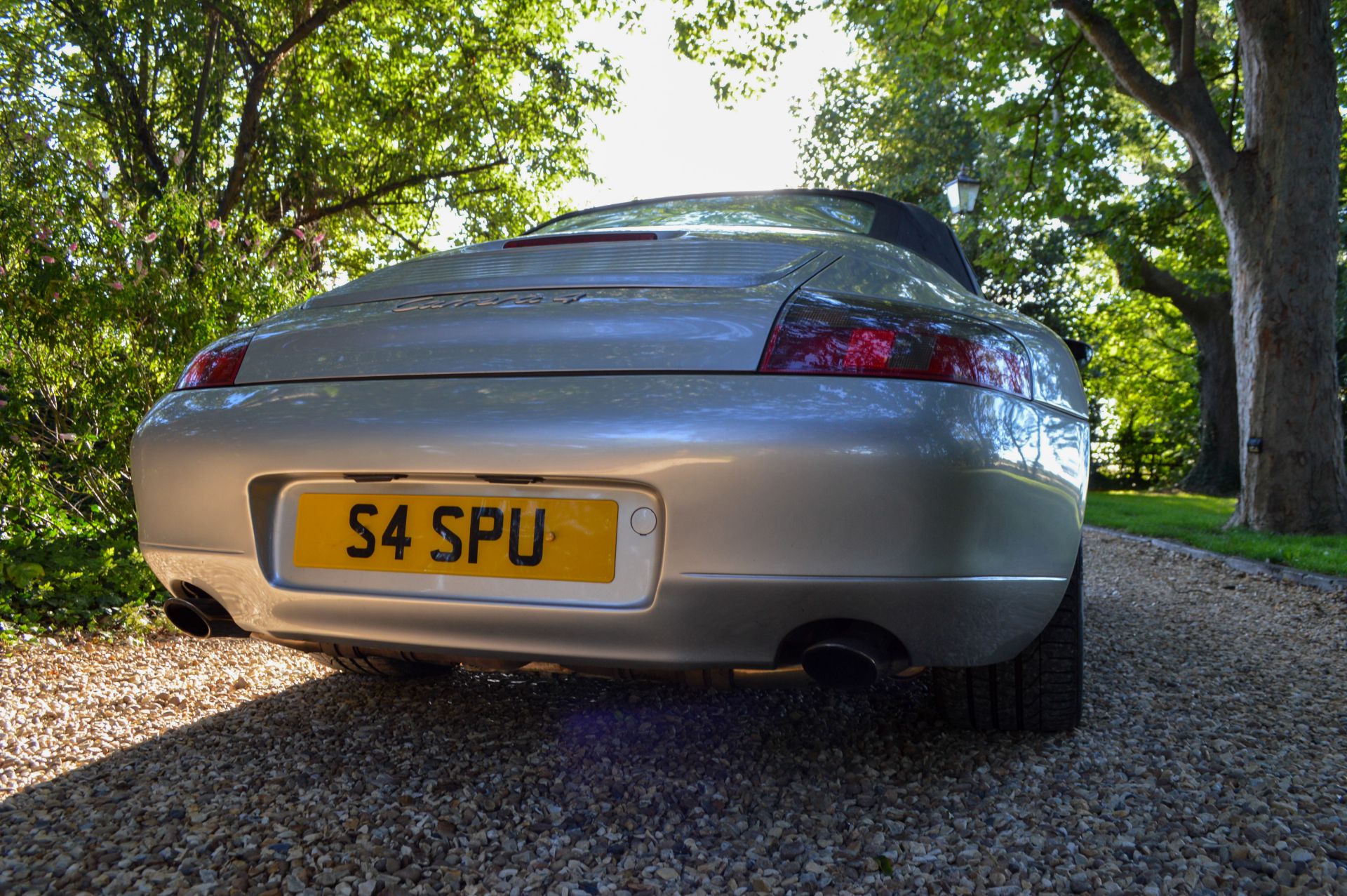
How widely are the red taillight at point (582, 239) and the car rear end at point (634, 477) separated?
0.33m

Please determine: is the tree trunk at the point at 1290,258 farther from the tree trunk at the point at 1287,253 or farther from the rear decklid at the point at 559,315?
the rear decklid at the point at 559,315

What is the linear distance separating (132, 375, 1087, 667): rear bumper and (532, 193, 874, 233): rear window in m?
1.12

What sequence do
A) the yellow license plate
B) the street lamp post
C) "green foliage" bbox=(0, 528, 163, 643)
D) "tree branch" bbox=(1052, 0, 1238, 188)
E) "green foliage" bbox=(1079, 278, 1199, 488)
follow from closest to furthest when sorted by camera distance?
the yellow license plate
"green foliage" bbox=(0, 528, 163, 643)
"tree branch" bbox=(1052, 0, 1238, 188)
the street lamp post
"green foliage" bbox=(1079, 278, 1199, 488)

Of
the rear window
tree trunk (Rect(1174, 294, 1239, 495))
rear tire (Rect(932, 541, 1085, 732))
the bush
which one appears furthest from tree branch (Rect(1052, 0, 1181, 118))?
tree trunk (Rect(1174, 294, 1239, 495))

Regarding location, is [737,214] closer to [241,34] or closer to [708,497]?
[708,497]

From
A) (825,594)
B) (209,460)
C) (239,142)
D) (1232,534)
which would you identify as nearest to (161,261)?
(209,460)

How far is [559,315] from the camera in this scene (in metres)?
1.88

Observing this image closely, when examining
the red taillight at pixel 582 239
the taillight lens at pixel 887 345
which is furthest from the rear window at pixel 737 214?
the taillight lens at pixel 887 345

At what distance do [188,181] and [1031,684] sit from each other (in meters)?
9.35

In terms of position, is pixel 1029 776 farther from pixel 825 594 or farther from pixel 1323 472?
pixel 1323 472

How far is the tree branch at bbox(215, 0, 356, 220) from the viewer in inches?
400

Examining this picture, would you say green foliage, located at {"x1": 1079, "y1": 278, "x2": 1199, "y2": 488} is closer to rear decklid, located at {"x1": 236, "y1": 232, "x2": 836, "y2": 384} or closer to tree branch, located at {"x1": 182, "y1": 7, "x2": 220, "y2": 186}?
tree branch, located at {"x1": 182, "y1": 7, "x2": 220, "y2": 186}

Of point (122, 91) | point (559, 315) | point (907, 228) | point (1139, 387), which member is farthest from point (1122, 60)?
point (1139, 387)

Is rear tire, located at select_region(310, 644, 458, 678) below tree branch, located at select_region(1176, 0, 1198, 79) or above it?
below
